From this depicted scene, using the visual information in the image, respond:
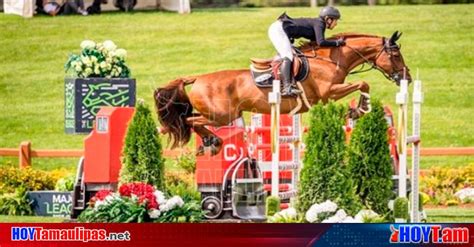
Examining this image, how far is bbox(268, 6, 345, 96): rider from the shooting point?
1038 centimetres

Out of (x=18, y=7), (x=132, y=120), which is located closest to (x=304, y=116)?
(x=132, y=120)

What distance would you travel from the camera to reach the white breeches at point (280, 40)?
34.1 feet

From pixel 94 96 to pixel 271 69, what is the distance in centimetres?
117

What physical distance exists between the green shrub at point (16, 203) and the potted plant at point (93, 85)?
0.54 m

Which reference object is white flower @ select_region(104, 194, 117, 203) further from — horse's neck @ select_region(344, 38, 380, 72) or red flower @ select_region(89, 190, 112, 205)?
horse's neck @ select_region(344, 38, 380, 72)

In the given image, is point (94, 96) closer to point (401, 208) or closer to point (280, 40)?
point (280, 40)

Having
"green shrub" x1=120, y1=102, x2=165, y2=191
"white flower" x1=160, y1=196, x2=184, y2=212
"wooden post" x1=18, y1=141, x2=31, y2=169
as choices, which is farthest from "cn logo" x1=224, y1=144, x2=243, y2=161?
"wooden post" x1=18, y1=141, x2=31, y2=169

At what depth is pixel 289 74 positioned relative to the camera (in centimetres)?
1038

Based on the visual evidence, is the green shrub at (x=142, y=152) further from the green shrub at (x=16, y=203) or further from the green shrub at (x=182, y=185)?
the green shrub at (x=16, y=203)

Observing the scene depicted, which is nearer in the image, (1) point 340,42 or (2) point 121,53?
(1) point 340,42

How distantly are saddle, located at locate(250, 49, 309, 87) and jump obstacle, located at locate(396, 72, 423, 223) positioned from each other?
780 millimetres

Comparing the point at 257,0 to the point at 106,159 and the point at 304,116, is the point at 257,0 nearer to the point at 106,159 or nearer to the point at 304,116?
the point at 304,116

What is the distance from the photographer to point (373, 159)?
9.89m

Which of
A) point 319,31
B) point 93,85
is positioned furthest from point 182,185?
point 319,31
